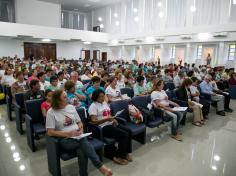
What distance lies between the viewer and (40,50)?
18719mm

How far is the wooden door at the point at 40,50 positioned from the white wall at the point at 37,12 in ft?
6.51

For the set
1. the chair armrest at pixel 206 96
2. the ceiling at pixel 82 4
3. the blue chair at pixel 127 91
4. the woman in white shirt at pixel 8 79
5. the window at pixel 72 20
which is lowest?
the chair armrest at pixel 206 96

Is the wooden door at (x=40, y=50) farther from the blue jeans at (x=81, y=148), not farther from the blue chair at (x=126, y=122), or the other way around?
the blue jeans at (x=81, y=148)

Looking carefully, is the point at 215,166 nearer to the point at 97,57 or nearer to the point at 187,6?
the point at 187,6

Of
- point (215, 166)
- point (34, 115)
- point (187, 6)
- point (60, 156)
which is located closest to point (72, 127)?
point (60, 156)

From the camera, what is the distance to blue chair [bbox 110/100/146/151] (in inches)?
128

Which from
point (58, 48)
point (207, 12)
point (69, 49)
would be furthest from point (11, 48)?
point (207, 12)

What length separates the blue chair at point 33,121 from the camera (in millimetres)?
3159

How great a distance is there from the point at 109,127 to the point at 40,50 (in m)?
17.8

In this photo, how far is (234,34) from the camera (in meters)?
11.3

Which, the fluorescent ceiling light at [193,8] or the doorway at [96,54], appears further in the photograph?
the doorway at [96,54]

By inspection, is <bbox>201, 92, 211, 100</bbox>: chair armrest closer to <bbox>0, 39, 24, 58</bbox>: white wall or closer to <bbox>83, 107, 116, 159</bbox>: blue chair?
<bbox>83, 107, 116, 159</bbox>: blue chair

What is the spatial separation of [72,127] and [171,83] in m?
4.51

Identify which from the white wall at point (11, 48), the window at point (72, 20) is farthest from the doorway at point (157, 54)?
the white wall at point (11, 48)
